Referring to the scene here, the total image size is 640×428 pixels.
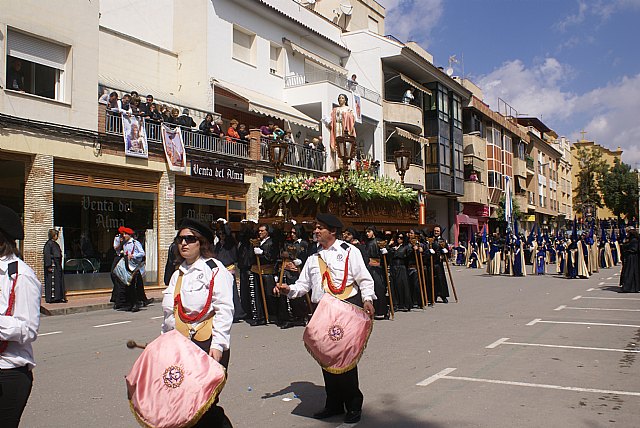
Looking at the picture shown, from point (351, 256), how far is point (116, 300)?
34.1 feet

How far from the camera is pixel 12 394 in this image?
3518 millimetres

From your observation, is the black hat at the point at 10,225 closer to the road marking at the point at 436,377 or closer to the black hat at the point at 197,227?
the black hat at the point at 197,227

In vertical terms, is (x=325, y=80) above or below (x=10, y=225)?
above

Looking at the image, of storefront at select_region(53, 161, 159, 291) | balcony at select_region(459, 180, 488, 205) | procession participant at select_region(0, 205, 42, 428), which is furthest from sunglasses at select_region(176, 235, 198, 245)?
balcony at select_region(459, 180, 488, 205)

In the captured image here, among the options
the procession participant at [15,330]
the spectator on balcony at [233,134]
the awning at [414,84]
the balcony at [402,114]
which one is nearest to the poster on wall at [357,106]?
the balcony at [402,114]

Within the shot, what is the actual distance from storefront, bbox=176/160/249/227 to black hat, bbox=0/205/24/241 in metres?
16.5

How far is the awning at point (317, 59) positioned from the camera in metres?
27.9

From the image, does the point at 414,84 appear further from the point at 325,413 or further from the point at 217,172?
the point at 325,413

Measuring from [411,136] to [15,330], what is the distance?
33357mm

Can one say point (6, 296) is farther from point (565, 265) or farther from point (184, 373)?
point (565, 265)

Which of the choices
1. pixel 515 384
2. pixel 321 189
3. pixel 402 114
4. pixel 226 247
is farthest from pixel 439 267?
pixel 402 114

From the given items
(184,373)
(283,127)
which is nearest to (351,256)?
(184,373)

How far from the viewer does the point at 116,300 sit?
14961 millimetres

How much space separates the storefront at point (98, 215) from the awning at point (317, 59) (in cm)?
1104
